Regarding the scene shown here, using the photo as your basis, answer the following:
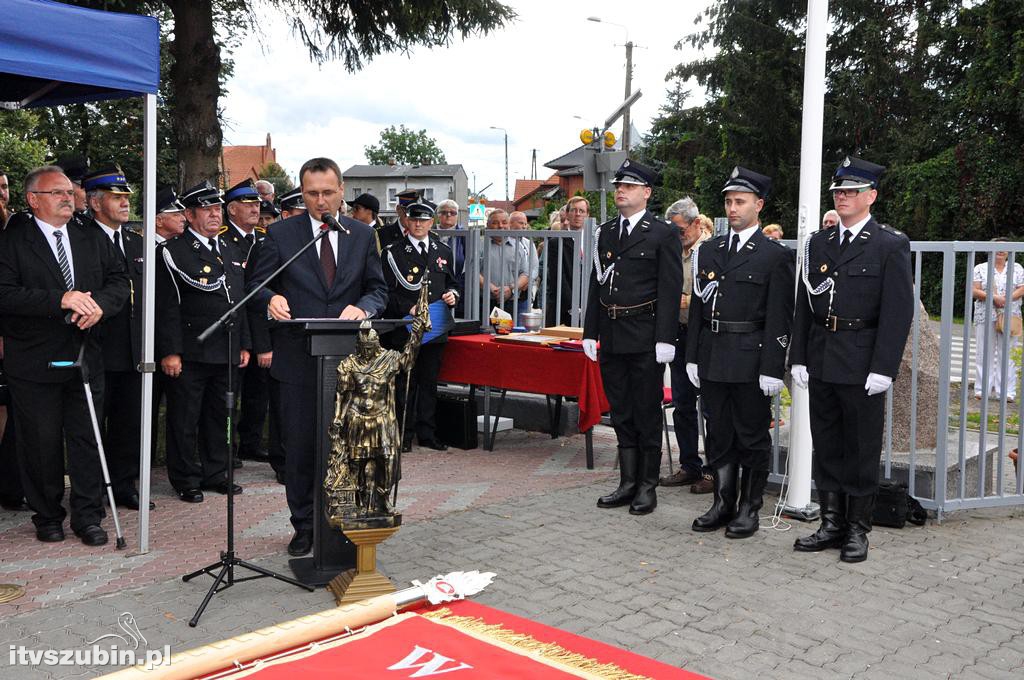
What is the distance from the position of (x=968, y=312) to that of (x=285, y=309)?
170 inches

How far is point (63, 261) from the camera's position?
5.70 metres

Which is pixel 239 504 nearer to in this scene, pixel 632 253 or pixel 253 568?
pixel 253 568

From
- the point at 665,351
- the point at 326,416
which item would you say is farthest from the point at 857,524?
the point at 326,416

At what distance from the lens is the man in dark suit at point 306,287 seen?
514cm

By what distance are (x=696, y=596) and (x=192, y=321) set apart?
4.04 metres

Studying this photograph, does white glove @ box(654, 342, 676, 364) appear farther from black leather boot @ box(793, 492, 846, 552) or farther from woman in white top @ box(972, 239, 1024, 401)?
woman in white top @ box(972, 239, 1024, 401)

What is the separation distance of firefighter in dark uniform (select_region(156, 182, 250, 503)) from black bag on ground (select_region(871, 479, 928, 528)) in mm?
4343

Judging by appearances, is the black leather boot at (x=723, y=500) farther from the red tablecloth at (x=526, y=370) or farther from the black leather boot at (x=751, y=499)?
the red tablecloth at (x=526, y=370)

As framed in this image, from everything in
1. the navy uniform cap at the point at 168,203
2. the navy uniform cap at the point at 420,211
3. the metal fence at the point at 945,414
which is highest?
the navy uniform cap at the point at 420,211

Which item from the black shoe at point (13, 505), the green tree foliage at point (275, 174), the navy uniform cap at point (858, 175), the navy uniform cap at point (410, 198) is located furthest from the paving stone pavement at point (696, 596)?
the green tree foliage at point (275, 174)

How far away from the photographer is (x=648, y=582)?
5.14 m

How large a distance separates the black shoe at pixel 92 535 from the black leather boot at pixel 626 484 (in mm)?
3096

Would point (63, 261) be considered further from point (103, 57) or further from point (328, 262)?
point (328, 262)

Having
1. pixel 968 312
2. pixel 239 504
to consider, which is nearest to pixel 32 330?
pixel 239 504
